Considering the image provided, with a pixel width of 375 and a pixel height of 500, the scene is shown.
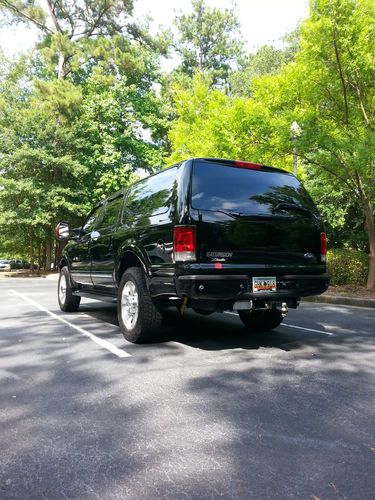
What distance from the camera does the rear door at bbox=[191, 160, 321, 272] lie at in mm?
4426

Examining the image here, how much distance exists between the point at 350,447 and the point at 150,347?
2.85 meters

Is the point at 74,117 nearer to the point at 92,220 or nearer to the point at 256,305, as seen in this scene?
the point at 92,220

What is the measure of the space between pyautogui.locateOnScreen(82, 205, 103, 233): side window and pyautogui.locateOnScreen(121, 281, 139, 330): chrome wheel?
2.09 meters

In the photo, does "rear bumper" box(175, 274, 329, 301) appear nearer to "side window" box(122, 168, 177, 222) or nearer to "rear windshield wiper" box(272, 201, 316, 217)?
"rear windshield wiper" box(272, 201, 316, 217)

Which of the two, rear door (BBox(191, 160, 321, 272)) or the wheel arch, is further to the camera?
the wheel arch

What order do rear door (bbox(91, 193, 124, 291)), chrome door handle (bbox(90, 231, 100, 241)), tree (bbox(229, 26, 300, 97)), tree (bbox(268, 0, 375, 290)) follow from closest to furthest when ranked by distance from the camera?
rear door (bbox(91, 193, 124, 291)) < chrome door handle (bbox(90, 231, 100, 241)) < tree (bbox(268, 0, 375, 290)) < tree (bbox(229, 26, 300, 97))

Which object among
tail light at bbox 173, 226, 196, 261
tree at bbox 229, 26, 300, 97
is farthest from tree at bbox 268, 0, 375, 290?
tree at bbox 229, 26, 300, 97

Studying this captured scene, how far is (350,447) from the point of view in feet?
8.00

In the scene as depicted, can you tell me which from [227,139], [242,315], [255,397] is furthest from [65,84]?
[255,397]

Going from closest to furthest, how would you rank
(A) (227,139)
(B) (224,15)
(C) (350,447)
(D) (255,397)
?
(C) (350,447) < (D) (255,397) < (A) (227,139) < (B) (224,15)

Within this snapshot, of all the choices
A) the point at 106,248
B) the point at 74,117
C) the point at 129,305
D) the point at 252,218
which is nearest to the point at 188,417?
the point at 252,218

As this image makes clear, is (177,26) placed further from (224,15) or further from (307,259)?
(307,259)

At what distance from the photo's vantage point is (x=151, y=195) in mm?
5234

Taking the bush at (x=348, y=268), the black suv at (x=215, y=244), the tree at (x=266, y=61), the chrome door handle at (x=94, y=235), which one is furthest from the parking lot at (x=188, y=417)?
the tree at (x=266, y=61)
